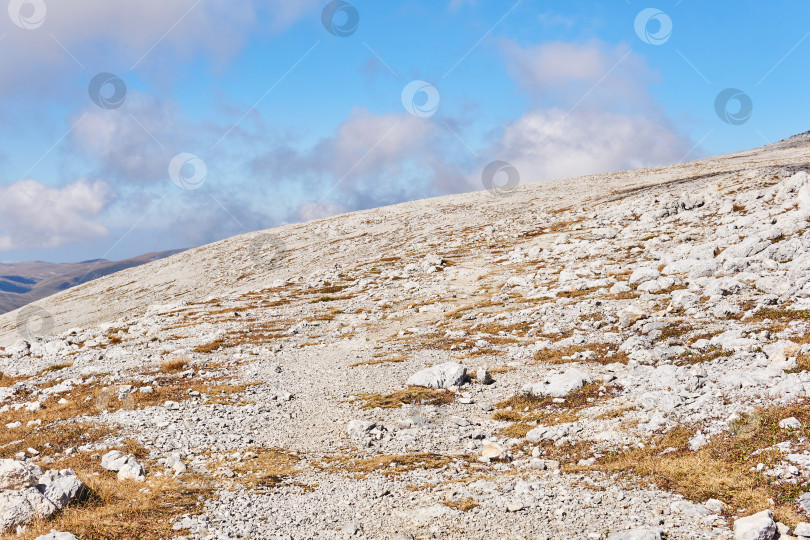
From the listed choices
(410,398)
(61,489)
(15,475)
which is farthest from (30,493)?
(410,398)

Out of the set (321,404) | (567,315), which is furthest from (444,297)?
(321,404)

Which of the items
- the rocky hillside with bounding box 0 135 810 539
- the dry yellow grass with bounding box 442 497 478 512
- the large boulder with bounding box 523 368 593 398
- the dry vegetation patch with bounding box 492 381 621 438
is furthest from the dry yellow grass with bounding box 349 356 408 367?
the dry yellow grass with bounding box 442 497 478 512

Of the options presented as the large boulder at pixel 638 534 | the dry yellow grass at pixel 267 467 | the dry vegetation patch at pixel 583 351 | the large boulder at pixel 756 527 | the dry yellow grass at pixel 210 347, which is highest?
the dry yellow grass at pixel 210 347

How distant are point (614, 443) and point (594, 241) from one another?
46.6m

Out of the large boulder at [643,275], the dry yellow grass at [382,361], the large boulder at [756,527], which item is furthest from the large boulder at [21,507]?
the large boulder at [643,275]

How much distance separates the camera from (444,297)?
163 feet

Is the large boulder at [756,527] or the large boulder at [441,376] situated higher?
the large boulder at [441,376]

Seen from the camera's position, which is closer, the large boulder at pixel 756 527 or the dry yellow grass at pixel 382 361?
the large boulder at pixel 756 527

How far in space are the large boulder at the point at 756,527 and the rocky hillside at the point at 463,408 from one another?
0.13ft

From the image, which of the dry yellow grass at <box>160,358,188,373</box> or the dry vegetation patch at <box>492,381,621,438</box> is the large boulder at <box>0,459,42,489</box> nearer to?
the dry vegetation patch at <box>492,381,621,438</box>

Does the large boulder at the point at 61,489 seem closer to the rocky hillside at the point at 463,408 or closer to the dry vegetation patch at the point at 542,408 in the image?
the rocky hillside at the point at 463,408

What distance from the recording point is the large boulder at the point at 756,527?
9.82 metres

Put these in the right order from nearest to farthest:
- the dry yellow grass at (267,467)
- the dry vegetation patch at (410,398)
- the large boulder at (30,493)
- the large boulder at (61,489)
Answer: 1. the large boulder at (30,493)
2. the large boulder at (61,489)
3. the dry yellow grass at (267,467)
4. the dry vegetation patch at (410,398)

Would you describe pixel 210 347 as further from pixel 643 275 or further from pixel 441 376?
pixel 643 275
